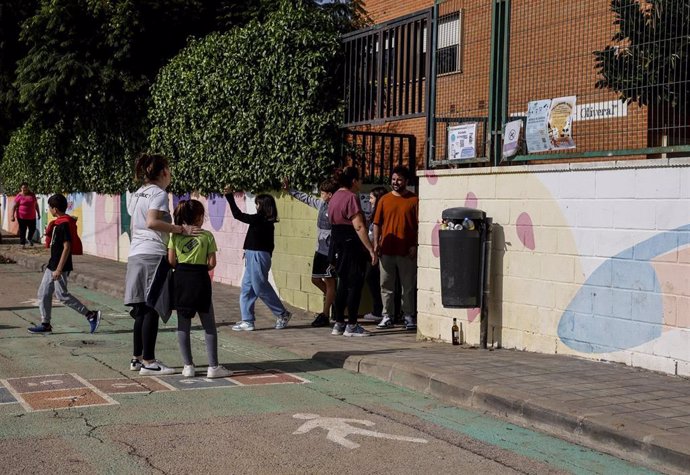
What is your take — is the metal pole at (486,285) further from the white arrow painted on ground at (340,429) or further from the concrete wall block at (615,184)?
the white arrow painted on ground at (340,429)

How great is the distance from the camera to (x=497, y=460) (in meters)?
5.32

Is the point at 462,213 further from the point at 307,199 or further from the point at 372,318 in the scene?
the point at 307,199

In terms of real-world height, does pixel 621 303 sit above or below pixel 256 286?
above

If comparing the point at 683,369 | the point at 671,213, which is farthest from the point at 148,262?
the point at 683,369

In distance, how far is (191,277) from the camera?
770 centimetres

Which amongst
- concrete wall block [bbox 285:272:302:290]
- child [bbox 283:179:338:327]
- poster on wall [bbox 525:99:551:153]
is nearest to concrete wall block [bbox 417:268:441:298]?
child [bbox 283:179:338:327]

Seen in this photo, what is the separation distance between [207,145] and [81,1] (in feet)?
19.6

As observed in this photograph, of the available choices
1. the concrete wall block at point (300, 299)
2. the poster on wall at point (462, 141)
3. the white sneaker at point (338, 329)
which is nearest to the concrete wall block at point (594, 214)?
the poster on wall at point (462, 141)

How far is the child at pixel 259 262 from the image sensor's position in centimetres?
1074

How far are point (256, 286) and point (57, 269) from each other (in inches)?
89.1

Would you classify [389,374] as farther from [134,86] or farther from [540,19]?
[134,86]

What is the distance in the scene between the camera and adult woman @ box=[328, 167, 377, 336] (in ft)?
33.0

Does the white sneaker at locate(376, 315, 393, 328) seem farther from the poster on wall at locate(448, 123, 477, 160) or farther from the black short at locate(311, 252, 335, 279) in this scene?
the poster on wall at locate(448, 123, 477, 160)

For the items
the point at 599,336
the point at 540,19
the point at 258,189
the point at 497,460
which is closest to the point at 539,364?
the point at 599,336
